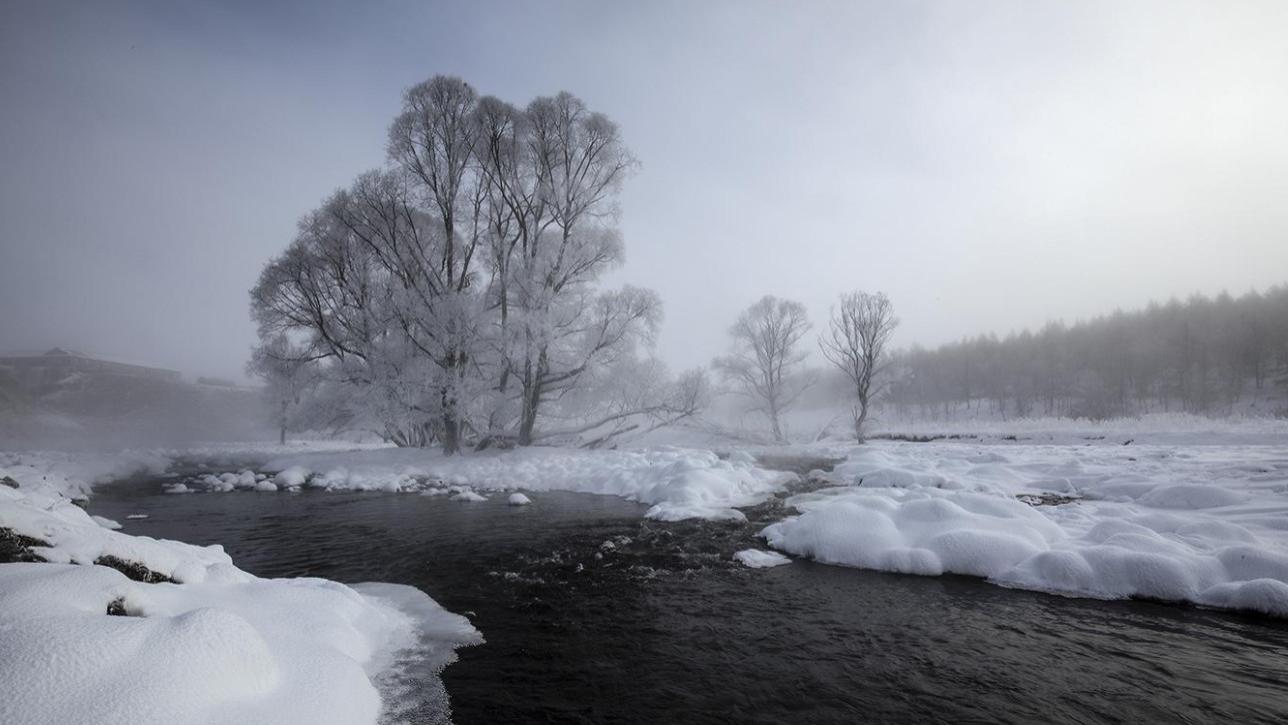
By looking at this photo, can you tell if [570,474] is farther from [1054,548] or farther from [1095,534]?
[1095,534]

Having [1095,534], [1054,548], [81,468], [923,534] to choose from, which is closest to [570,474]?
[923,534]

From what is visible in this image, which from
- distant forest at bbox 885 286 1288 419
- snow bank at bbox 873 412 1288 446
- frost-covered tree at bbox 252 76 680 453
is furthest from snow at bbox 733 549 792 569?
distant forest at bbox 885 286 1288 419

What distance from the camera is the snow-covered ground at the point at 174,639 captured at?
2148mm

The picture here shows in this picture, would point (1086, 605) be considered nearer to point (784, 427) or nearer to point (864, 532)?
point (864, 532)

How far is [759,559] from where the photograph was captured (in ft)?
22.9

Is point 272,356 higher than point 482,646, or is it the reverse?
point 272,356

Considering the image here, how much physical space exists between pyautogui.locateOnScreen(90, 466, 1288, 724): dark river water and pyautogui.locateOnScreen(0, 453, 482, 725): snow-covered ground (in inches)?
32.6

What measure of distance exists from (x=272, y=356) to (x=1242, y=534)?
26.8m

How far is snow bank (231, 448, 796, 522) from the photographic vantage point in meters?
11.5

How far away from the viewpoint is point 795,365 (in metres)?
32.3

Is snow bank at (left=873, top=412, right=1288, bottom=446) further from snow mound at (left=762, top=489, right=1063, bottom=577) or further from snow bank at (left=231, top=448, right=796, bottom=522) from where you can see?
snow mound at (left=762, top=489, right=1063, bottom=577)

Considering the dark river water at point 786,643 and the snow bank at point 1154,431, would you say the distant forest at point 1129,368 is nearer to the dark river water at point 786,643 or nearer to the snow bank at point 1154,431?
the snow bank at point 1154,431

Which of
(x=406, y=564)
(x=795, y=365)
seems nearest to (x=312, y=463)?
(x=406, y=564)

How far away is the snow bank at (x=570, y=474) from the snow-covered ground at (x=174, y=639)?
21.3 feet
